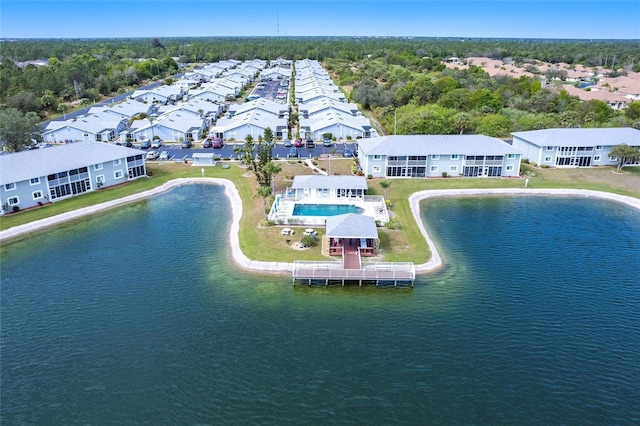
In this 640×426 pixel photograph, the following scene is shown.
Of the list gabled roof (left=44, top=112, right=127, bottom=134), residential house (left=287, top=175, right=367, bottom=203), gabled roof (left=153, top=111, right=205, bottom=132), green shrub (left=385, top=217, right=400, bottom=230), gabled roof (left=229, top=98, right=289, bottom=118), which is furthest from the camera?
gabled roof (left=229, top=98, right=289, bottom=118)

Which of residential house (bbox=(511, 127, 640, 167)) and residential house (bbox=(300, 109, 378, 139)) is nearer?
residential house (bbox=(511, 127, 640, 167))

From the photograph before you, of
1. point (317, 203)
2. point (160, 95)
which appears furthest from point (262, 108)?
point (317, 203)

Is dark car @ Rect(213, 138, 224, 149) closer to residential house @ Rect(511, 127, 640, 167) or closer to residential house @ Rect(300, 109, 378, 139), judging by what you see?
residential house @ Rect(300, 109, 378, 139)

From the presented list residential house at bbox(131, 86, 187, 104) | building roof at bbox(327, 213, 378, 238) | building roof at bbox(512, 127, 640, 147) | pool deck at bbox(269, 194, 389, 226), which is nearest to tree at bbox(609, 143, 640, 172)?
building roof at bbox(512, 127, 640, 147)

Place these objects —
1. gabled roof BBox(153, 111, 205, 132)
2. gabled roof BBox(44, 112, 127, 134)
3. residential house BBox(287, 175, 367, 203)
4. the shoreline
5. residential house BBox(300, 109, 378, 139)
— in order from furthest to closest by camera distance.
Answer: residential house BBox(300, 109, 378, 139), gabled roof BBox(153, 111, 205, 132), gabled roof BBox(44, 112, 127, 134), residential house BBox(287, 175, 367, 203), the shoreline

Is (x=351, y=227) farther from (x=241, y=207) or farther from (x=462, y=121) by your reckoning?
(x=462, y=121)

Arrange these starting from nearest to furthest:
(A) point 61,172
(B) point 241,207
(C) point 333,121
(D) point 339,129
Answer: (B) point 241,207
(A) point 61,172
(D) point 339,129
(C) point 333,121
